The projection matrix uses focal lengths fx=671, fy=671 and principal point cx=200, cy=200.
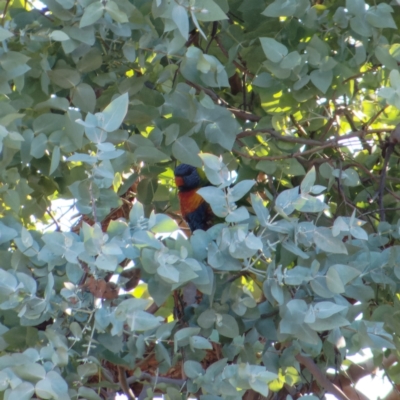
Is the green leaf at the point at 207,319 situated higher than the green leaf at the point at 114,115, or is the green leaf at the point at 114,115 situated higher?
the green leaf at the point at 114,115

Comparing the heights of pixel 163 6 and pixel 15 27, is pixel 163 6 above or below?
above

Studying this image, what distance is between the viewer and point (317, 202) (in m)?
0.97

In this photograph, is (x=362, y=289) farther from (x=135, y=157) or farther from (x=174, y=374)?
(x=174, y=374)

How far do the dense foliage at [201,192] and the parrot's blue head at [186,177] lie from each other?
8.0 inches

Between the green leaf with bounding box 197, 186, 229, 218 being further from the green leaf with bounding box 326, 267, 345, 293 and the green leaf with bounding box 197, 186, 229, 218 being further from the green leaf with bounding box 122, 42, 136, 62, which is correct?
the green leaf with bounding box 122, 42, 136, 62

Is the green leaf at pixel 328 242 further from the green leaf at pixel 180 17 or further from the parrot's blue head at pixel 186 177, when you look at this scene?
the parrot's blue head at pixel 186 177

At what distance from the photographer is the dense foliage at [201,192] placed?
0.96 meters

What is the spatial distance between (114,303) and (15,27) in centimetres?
55

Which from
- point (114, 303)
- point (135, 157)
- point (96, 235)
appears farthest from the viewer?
point (135, 157)

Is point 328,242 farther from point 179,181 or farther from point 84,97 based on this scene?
point 179,181

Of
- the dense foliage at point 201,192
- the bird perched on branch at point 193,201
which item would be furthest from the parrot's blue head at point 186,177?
the dense foliage at point 201,192

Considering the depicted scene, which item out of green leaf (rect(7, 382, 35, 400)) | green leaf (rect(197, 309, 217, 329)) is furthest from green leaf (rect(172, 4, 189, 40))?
green leaf (rect(7, 382, 35, 400))

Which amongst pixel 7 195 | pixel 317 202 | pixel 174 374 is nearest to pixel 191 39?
pixel 7 195

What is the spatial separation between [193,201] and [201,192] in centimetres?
104
